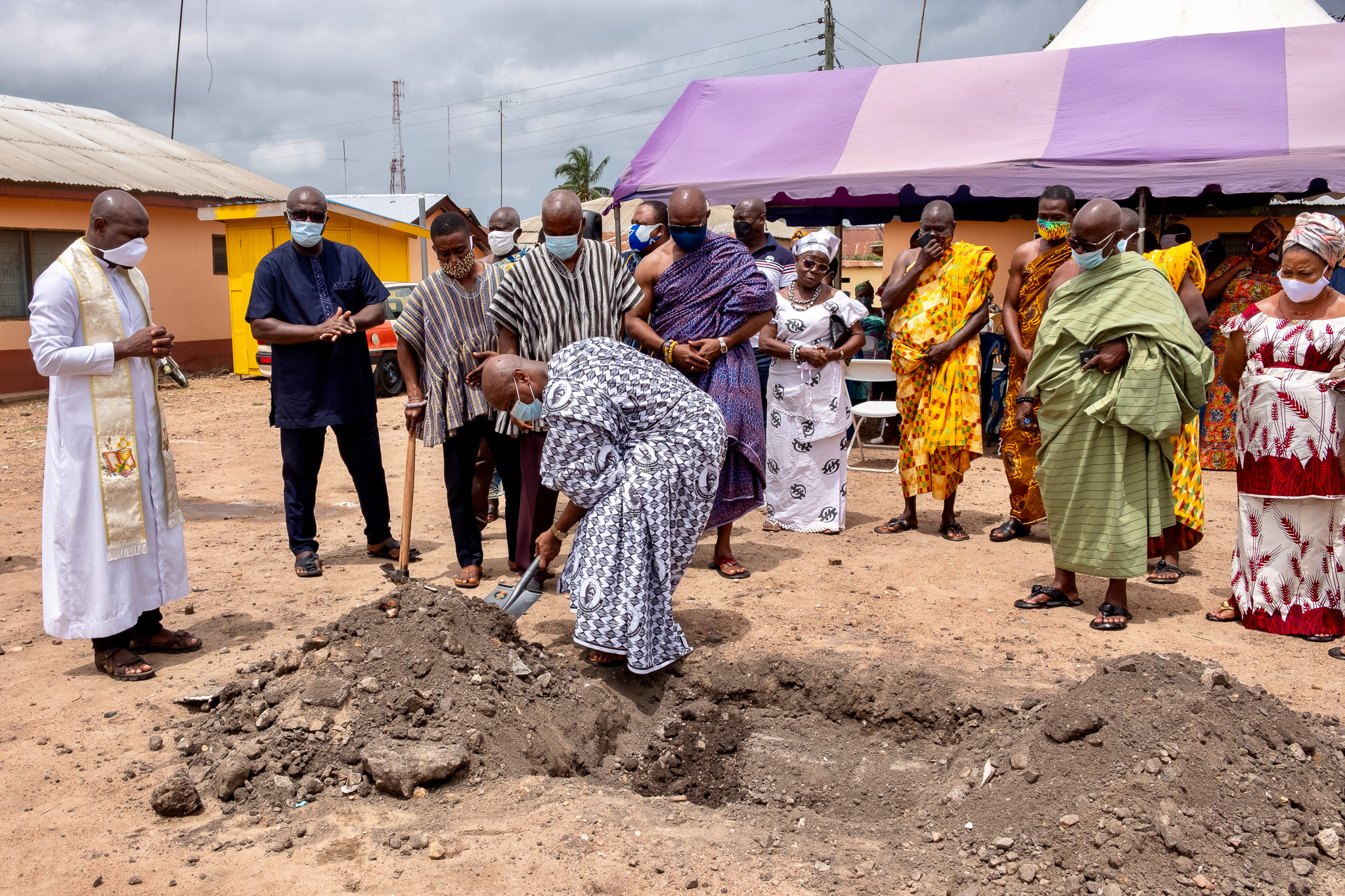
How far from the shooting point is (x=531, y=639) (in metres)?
4.49

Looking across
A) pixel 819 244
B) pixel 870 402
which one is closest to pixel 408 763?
pixel 819 244

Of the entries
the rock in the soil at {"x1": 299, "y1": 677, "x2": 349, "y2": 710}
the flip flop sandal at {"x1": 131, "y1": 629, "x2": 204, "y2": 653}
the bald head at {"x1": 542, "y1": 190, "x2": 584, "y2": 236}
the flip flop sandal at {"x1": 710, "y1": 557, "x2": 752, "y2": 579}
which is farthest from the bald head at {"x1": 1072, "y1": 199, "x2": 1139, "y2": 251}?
the flip flop sandal at {"x1": 131, "y1": 629, "x2": 204, "y2": 653}

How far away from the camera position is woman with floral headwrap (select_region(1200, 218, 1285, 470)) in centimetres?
766

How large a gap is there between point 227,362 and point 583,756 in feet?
51.8

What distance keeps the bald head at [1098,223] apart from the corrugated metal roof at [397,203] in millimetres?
19735

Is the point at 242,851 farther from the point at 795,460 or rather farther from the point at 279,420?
the point at 795,460

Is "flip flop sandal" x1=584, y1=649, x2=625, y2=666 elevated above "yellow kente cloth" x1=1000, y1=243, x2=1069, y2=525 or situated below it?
below

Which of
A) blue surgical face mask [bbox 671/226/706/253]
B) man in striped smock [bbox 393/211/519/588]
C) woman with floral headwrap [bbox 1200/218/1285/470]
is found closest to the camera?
blue surgical face mask [bbox 671/226/706/253]

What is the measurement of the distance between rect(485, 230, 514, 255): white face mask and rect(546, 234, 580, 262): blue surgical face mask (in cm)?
203

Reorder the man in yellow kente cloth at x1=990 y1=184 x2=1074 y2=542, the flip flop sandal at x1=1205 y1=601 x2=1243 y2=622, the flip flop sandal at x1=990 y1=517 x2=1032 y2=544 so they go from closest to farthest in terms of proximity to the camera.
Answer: the flip flop sandal at x1=1205 y1=601 x2=1243 y2=622 < the man in yellow kente cloth at x1=990 y1=184 x2=1074 y2=542 < the flip flop sandal at x1=990 y1=517 x2=1032 y2=544

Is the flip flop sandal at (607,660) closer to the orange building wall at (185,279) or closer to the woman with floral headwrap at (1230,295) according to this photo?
the woman with floral headwrap at (1230,295)

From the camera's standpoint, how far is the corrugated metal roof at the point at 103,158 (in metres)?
13.8

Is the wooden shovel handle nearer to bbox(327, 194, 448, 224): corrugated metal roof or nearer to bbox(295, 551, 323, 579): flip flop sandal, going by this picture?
bbox(295, 551, 323, 579): flip flop sandal

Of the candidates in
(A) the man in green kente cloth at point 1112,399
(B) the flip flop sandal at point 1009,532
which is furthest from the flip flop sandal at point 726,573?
(B) the flip flop sandal at point 1009,532
